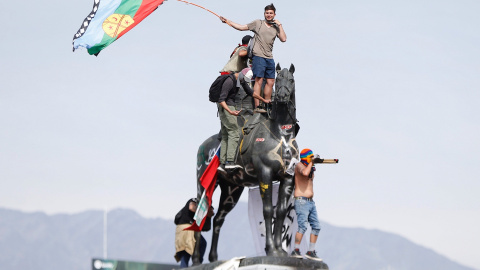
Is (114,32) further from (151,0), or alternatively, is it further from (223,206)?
(223,206)

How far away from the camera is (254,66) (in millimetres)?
23359

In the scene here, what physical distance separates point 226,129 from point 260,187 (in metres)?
1.77

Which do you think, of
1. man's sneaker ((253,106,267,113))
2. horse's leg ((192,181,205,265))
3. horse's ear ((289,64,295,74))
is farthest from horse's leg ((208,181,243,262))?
horse's ear ((289,64,295,74))

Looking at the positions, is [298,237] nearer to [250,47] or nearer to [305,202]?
[305,202]

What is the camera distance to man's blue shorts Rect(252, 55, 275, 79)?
76.3ft

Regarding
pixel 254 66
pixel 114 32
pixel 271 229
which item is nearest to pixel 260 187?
pixel 271 229

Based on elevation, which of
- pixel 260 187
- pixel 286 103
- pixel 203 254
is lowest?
pixel 203 254

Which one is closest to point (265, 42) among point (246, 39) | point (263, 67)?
point (263, 67)

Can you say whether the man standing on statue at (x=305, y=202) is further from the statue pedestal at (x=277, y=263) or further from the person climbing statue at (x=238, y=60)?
the person climbing statue at (x=238, y=60)

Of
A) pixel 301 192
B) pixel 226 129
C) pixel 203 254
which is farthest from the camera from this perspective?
pixel 203 254

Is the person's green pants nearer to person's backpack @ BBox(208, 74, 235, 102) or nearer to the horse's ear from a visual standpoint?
person's backpack @ BBox(208, 74, 235, 102)

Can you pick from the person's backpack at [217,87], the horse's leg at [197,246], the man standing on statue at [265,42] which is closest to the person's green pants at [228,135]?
the person's backpack at [217,87]

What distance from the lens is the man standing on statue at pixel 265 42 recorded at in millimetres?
23312

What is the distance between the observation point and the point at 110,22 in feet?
81.5
